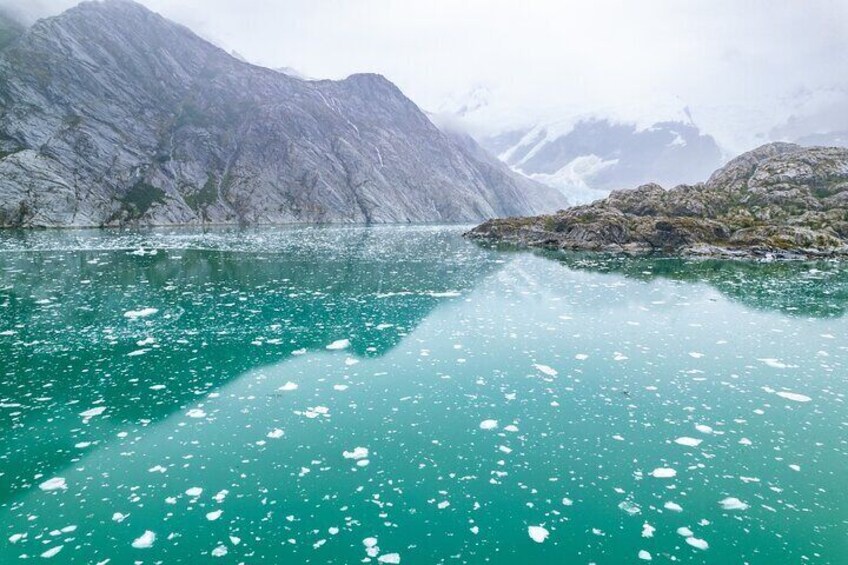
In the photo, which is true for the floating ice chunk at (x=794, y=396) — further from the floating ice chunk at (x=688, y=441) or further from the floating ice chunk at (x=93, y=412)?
the floating ice chunk at (x=93, y=412)

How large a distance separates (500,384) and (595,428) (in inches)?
157

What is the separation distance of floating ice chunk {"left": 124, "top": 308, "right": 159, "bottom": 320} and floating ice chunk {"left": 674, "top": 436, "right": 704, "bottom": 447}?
983 inches

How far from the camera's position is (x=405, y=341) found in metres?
22.0

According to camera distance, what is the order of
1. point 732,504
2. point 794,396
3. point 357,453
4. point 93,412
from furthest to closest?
point 794,396
point 93,412
point 357,453
point 732,504

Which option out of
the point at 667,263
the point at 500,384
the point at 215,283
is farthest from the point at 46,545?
the point at 667,263

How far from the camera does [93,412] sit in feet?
47.4

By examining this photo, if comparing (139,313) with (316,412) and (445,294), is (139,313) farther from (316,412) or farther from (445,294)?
(445,294)

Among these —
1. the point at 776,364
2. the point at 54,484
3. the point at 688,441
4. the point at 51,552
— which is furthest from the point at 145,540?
the point at 776,364

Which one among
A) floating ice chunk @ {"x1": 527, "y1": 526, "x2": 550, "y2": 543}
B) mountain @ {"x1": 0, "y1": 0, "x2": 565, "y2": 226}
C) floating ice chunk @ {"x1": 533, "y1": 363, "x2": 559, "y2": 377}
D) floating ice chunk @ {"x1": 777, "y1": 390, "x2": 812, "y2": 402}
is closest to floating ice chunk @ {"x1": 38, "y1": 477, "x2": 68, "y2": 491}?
floating ice chunk @ {"x1": 527, "y1": 526, "x2": 550, "y2": 543}

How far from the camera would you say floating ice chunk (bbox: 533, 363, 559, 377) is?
58.4ft

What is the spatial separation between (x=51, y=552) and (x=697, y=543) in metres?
11.9

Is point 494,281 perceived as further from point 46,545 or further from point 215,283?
point 46,545

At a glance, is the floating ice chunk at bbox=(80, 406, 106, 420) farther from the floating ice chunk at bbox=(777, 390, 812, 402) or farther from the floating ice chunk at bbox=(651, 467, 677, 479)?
the floating ice chunk at bbox=(777, 390, 812, 402)

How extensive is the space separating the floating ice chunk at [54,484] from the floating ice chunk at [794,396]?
67.6 feet
